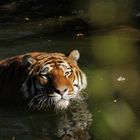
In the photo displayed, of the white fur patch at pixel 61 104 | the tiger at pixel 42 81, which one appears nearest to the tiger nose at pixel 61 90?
the tiger at pixel 42 81

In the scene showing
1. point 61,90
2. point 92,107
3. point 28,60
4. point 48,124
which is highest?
point 28,60

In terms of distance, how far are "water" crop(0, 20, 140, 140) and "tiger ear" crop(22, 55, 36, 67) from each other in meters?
0.55

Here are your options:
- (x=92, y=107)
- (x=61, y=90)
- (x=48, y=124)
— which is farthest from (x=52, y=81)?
(x=92, y=107)

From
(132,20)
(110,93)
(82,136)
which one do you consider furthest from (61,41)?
(82,136)

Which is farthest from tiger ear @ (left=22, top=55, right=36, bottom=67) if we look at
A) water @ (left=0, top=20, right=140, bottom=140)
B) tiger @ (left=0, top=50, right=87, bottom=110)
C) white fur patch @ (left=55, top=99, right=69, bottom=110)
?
white fur patch @ (left=55, top=99, right=69, bottom=110)

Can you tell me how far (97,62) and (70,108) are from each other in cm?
226

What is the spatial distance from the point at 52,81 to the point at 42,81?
283 mm

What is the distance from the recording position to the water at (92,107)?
9.84 feet

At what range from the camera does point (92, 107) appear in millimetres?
6164

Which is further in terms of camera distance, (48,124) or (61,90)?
(48,124)

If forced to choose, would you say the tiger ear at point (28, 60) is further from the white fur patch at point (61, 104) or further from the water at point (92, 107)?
the white fur patch at point (61, 104)

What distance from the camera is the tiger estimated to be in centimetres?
563

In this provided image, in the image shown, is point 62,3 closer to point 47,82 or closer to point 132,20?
point 132,20

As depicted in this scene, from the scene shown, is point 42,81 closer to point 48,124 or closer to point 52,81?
point 52,81
